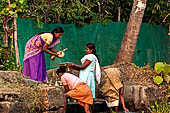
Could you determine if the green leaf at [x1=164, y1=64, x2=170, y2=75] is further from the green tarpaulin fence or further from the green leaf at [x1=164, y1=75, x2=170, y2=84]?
the green tarpaulin fence

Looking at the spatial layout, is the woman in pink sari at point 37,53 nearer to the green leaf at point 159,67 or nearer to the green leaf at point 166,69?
the green leaf at point 159,67

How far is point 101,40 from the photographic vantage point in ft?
41.0

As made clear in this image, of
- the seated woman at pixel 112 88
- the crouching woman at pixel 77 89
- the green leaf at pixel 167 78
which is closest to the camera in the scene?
the crouching woman at pixel 77 89

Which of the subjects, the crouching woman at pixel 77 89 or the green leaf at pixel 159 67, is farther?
the green leaf at pixel 159 67

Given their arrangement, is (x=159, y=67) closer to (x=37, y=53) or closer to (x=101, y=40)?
(x=101, y=40)

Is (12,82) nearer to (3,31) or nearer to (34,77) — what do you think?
(34,77)

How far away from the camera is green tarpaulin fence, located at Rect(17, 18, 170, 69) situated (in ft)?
37.0

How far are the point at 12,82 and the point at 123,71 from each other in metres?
3.53

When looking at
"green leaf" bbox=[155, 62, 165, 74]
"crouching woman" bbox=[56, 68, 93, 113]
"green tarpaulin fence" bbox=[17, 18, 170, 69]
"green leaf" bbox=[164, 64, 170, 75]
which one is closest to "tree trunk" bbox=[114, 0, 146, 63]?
"green tarpaulin fence" bbox=[17, 18, 170, 69]

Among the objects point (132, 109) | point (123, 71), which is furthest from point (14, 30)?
point (132, 109)

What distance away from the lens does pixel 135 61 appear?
1307 centimetres

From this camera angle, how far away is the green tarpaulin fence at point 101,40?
11.3m

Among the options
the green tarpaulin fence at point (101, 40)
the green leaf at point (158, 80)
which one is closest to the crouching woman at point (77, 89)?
the green leaf at point (158, 80)

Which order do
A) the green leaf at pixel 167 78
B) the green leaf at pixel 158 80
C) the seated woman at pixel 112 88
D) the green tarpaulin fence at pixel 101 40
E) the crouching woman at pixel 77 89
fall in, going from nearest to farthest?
the crouching woman at pixel 77 89 → the seated woman at pixel 112 88 → the green leaf at pixel 158 80 → the green leaf at pixel 167 78 → the green tarpaulin fence at pixel 101 40
